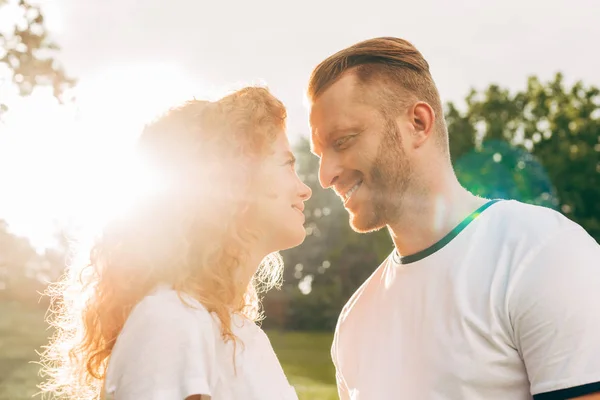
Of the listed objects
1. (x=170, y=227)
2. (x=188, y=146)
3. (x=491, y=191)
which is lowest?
(x=491, y=191)

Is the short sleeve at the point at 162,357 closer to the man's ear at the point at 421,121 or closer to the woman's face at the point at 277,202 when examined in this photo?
the woman's face at the point at 277,202

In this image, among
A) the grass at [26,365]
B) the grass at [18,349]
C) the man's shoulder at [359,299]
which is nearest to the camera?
the man's shoulder at [359,299]

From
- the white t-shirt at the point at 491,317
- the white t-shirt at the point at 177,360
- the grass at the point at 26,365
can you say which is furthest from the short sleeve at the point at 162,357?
the grass at the point at 26,365

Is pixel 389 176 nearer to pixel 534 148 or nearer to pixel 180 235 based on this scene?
pixel 180 235

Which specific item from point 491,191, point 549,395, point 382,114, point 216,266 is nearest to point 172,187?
point 216,266

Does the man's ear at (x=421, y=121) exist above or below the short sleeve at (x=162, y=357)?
above

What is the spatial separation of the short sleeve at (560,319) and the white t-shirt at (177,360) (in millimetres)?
894

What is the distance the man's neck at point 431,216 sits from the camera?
10.7 ft

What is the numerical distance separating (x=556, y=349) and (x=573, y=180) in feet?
101

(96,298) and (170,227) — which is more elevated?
(170,227)

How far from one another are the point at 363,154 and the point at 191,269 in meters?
0.99

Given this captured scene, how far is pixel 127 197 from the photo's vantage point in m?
3.12

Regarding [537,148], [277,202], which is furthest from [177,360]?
[537,148]

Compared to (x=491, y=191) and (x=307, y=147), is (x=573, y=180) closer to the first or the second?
(x=491, y=191)
